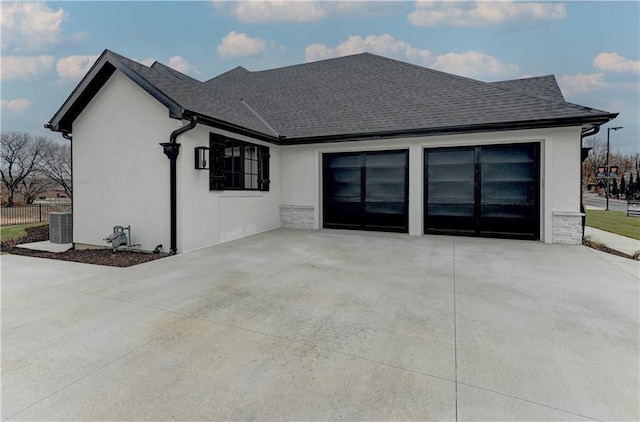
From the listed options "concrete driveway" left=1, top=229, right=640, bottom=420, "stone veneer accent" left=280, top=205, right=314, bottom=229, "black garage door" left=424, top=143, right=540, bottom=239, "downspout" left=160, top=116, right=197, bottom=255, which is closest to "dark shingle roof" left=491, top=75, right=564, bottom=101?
"black garage door" left=424, top=143, right=540, bottom=239

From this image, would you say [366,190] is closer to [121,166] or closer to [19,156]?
[121,166]

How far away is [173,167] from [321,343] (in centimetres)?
533

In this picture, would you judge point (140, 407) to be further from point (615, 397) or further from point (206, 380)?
point (615, 397)

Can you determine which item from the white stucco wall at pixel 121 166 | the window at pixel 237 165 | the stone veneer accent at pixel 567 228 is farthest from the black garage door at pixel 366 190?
the white stucco wall at pixel 121 166

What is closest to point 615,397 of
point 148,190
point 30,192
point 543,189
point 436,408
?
point 436,408

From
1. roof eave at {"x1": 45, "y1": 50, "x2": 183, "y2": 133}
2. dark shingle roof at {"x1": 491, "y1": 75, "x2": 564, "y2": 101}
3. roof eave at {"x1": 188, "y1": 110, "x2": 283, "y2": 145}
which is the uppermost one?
dark shingle roof at {"x1": 491, "y1": 75, "x2": 564, "y2": 101}

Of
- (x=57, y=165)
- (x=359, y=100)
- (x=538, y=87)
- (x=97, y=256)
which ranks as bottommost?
(x=97, y=256)

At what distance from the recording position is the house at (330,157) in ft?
22.4

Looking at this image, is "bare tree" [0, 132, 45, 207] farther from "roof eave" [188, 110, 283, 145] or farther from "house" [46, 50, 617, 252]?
"roof eave" [188, 110, 283, 145]

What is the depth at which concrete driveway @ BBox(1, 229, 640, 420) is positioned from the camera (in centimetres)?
198

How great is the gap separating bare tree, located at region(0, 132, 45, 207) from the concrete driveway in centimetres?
2603

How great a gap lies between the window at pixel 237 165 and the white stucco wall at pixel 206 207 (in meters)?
0.17

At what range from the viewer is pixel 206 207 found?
729 cm

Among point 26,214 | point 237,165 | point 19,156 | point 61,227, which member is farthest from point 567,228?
point 19,156
